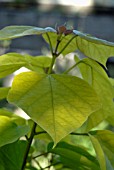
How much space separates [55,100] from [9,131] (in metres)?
0.09

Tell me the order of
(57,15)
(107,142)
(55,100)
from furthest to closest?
1. (57,15)
2. (107,142)
3. (55,100)

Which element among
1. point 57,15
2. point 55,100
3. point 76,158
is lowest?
point 57,15

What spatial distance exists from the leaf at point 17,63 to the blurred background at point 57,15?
337 cm

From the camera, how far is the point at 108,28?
423cm

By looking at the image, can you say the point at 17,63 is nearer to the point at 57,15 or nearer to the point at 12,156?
the point at 12,156

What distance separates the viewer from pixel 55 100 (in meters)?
0.56

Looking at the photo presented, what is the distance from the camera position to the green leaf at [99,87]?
2.11 ft

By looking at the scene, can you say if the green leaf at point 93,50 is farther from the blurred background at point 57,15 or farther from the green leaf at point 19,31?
the blurred background at point 57,15

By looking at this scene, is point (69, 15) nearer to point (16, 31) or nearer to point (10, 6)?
point (10, 6)

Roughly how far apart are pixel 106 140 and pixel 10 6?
12.7 ft

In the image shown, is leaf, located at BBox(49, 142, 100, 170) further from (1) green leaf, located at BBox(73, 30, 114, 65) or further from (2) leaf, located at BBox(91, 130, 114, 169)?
(1) green leaf, located at BBox(73, 30, 114, 65)

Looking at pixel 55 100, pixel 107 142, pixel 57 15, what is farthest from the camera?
pixel 57 15

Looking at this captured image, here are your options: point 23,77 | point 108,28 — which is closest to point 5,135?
point 23,77

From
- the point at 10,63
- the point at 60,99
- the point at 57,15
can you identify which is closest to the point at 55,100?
the point at 60,99
